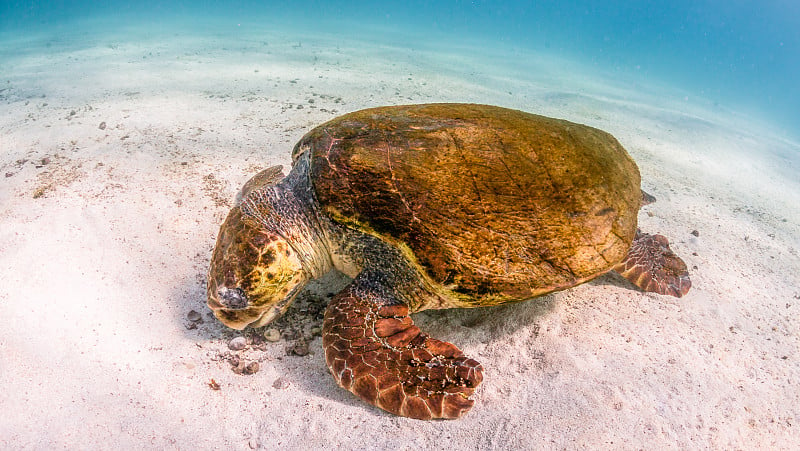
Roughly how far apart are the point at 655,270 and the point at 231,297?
4.02 m

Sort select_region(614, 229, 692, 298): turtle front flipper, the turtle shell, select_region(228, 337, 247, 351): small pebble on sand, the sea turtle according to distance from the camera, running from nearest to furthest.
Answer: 1. the sea turtle
2. the turtle shell
3. select_region(228, 337, 247, 351): small pebble on sand
4. select_region(614, 229, 692, 298): turtle front flipper

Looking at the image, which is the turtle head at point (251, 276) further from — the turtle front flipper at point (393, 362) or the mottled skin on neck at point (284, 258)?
the turtle front flipper at point (393, 362)

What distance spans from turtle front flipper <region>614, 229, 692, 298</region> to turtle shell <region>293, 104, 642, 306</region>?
827mm

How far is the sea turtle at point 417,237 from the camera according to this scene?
2.27 meters

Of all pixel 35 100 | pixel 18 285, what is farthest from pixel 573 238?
pixel 35 100

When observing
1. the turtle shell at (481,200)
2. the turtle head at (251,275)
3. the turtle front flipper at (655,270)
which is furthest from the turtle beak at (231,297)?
the turtle front flipper at (655,270)

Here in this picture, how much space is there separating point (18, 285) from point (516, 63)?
27267 mm

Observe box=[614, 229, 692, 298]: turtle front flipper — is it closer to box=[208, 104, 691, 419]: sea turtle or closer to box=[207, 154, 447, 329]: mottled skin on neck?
box=[208, 104, 691, 419]: sea turtle

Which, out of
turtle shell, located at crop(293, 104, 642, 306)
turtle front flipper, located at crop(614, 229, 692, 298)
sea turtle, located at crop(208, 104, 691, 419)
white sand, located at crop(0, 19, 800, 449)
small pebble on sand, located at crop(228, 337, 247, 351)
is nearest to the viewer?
white sand, located at crop(0, 19, 800, 449)

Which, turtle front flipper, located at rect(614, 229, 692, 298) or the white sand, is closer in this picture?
the white sand

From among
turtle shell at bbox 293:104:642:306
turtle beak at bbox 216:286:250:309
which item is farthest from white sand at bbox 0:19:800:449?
turtle shell at bbox 293:104:642:306

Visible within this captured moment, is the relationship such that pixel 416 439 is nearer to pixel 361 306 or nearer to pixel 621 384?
pixel 361 306

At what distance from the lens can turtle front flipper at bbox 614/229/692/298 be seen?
11.0 feet

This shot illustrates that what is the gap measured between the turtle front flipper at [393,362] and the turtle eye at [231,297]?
0.63m
